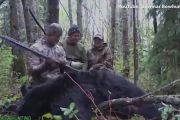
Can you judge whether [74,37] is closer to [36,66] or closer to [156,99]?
[36,66]

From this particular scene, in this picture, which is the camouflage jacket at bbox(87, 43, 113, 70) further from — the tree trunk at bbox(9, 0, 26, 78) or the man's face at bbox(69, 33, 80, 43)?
the tree trunk at bbox(9, 0, 26, 78)

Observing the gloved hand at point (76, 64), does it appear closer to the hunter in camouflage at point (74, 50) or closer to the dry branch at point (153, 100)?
the hunter in camouflage at point (74, 50)

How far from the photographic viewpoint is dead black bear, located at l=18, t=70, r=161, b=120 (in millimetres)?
3918

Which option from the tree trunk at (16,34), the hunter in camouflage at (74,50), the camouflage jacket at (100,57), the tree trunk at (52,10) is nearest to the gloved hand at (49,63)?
the hunter in camouflage at (74,50)

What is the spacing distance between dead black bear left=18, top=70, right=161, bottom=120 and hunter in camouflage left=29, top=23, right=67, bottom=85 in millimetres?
1258

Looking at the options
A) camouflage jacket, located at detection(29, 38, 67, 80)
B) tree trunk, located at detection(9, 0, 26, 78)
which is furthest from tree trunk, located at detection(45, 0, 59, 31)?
tree trunk, located at detection(9, 0, 26, 78)

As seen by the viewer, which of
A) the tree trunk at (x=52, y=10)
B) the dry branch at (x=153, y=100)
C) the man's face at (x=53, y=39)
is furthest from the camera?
the tree trunk at (x=52, y=10)

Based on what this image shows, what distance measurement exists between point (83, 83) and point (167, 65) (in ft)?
10.1

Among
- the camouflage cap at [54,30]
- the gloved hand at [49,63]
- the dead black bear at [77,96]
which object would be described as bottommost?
the dead black bear at [77,96]


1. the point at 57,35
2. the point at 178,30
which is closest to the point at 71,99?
the point at 57,35

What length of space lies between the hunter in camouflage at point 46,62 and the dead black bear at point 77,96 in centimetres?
126

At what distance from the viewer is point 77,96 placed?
3.97 metres

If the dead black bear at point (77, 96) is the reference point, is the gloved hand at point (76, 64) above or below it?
above

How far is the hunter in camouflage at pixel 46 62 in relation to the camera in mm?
5523
